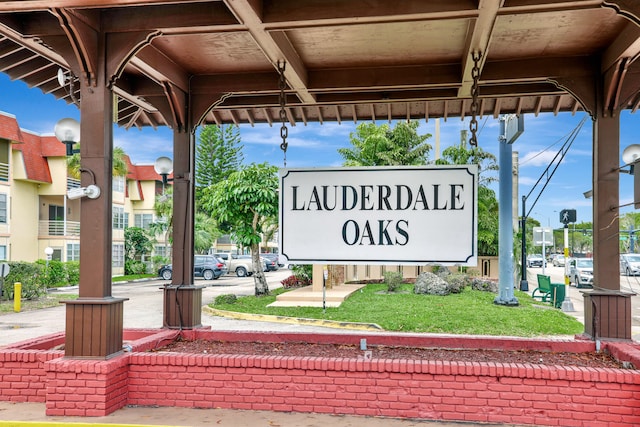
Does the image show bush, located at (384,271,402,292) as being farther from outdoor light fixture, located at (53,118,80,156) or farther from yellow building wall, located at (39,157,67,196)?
yellow building wall, located at (39,157,67,196)

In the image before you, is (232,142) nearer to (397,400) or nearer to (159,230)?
(159,230)

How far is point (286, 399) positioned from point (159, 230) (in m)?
34.7

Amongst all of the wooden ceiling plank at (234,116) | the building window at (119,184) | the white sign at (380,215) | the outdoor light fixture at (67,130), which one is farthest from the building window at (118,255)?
the white sign at (380,215)

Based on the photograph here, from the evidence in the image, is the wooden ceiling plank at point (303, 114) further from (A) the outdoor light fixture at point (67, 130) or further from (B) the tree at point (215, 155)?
(B) the tree at point (215, 155)

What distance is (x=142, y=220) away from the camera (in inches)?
1753

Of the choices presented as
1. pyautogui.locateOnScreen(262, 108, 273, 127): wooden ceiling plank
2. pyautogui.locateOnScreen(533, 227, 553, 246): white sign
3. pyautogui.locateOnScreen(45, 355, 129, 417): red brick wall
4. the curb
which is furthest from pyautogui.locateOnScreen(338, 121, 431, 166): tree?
pyautogui.locateOnScreen(45, 355, 129, 417): red brick wall

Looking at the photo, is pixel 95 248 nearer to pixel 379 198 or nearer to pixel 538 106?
pixel 379 198

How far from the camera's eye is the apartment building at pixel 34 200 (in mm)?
28891

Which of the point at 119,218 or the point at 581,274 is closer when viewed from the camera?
the point at 581,274

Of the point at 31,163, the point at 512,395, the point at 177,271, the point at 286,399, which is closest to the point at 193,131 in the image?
the point at 177,271

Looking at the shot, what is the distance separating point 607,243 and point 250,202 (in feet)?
44.4

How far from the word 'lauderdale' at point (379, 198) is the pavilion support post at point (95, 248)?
7.36 ft

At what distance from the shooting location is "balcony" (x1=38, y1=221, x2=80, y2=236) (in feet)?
107

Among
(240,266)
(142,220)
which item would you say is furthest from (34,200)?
(240,266)
